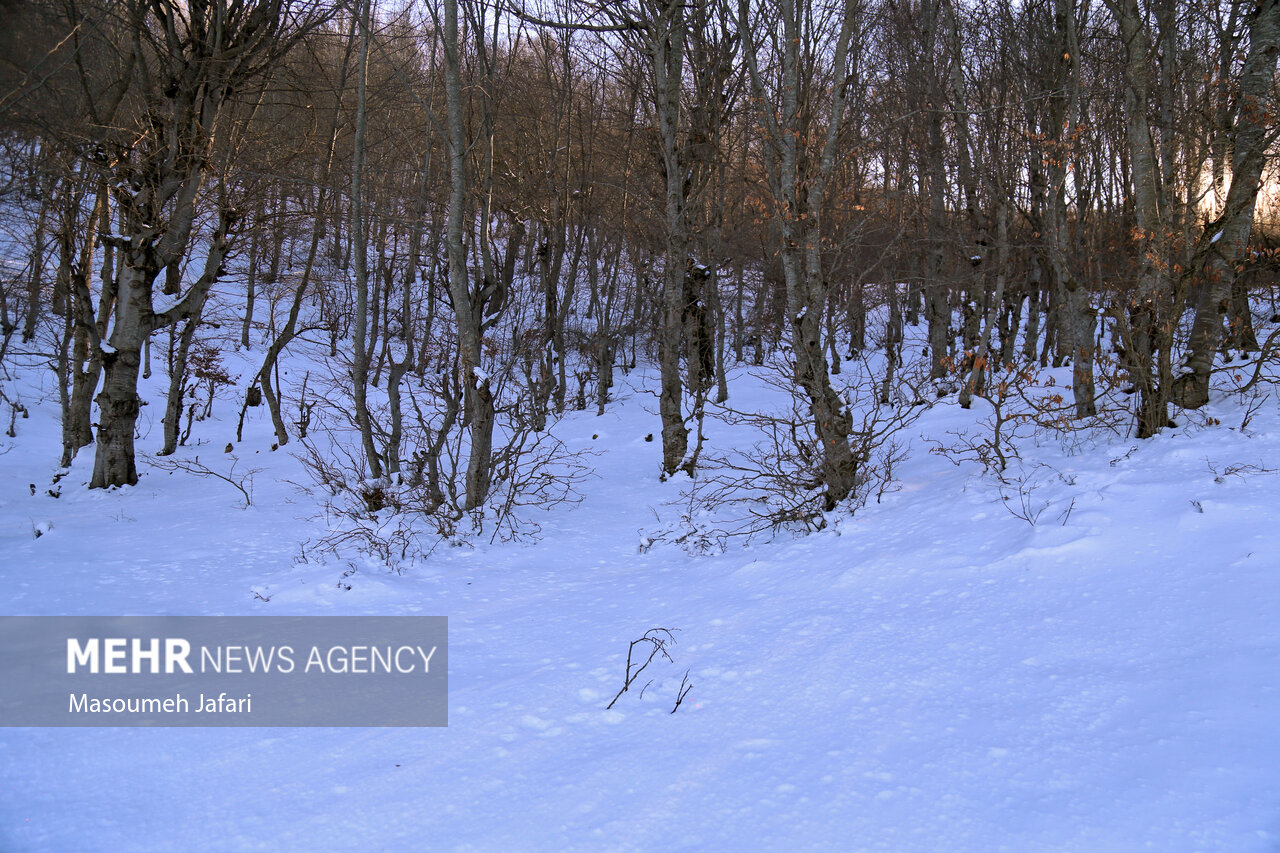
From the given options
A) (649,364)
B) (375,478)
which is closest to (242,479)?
(375,478)

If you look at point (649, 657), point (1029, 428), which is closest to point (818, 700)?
point (649, 657)

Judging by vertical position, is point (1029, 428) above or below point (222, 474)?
above

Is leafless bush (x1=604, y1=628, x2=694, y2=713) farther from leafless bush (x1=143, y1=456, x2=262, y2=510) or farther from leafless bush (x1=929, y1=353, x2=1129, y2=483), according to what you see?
leafless bush (x1=143, y1=456, x2=262, y2=510)

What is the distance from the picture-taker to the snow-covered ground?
2.52m

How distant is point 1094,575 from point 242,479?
35.6ft

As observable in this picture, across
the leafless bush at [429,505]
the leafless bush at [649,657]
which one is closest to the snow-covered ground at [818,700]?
the leafless bush at [649,657]

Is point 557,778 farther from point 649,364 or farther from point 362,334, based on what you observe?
point 649,364

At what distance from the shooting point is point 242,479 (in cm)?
1071

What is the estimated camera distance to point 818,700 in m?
3.41

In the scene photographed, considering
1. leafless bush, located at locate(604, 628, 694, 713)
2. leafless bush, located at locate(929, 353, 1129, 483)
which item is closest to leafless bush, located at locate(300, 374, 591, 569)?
leafless bush, located at locate(604, 628, 694, 713)

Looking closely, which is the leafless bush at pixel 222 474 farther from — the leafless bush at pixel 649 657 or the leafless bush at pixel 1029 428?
the leafless bush at pixel 1029 428

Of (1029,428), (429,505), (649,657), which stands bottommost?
(649,657)

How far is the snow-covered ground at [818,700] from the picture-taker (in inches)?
99.3

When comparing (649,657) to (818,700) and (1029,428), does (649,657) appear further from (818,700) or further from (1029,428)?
(1029,428)
